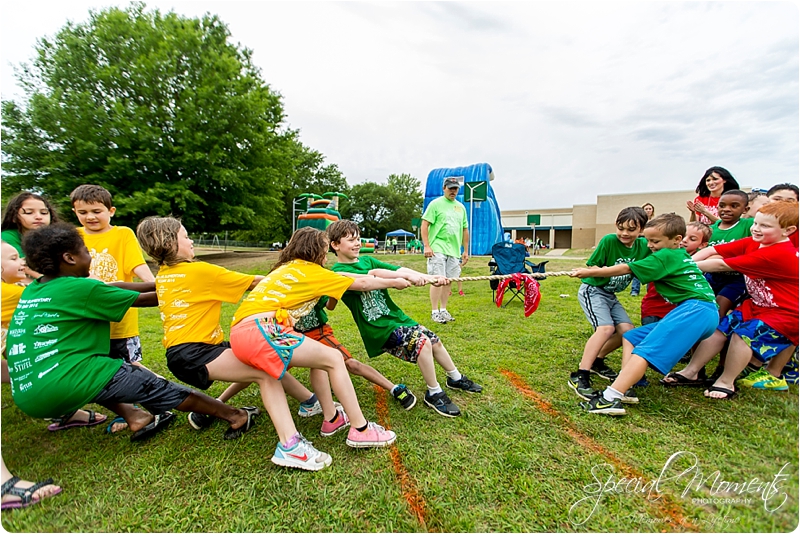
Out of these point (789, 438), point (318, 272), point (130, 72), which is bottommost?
point (789, 438)

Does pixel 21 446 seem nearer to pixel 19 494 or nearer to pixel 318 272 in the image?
pixel 19 494

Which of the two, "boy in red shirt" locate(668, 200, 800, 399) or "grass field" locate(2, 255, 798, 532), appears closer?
"grass field" locate(2, 255, 798, 532)

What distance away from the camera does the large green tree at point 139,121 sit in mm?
14492

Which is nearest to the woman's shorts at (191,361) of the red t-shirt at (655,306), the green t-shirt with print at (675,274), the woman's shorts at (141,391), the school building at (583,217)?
the woman's shorts at (141,391)

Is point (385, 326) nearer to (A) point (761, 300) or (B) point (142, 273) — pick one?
(B) point (142, 273)

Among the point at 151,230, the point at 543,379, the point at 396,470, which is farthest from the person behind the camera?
the point at 543,379

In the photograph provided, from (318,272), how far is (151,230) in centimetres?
107

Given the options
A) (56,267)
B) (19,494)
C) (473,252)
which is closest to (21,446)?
(19,494)

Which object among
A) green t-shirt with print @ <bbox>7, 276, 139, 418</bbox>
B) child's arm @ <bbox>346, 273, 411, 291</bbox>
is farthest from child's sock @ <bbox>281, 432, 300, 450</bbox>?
green t-shirt with print @ <bbox>7, 276, 139, 418</bbox>

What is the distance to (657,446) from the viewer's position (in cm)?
223

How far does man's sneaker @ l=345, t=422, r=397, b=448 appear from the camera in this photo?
234cm

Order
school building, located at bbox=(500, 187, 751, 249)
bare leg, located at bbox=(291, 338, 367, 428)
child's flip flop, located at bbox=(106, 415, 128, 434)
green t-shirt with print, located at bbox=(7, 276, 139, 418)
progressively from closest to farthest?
1. green t-shirt with print, located at bbox=(7, 276, 139, 418)
2. bare leg, located at bbox=(291, 338, 367, 428)
3. child's flip flop, located at bbox=(106, 415, 128, 434)
4. school building, located at bbox=(500, 187, 751, 249)

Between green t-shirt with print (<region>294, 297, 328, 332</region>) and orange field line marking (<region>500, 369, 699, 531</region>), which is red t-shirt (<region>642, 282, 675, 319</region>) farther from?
green t-shirt with print (<region>294, 297, 328, 332</region>)

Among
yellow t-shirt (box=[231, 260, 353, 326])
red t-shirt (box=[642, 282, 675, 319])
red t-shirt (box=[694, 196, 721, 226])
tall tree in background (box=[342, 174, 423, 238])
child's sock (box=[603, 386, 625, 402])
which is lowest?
child's sock (box=[603, 386, 625, 402])
